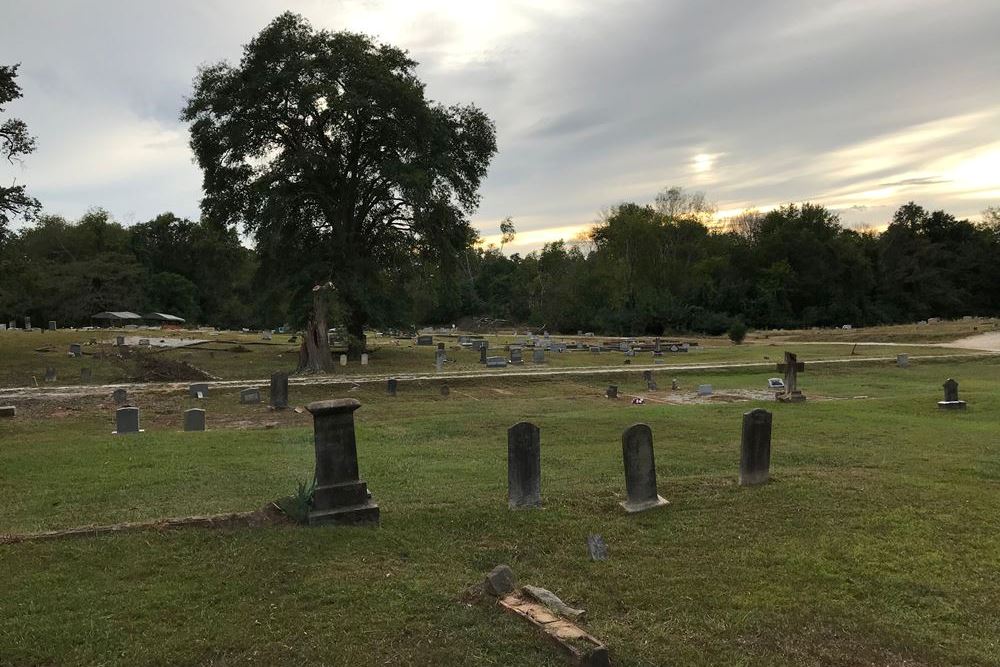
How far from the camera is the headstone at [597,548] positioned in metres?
5.77

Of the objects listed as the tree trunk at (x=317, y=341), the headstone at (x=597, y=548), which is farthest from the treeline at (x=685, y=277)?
the headstone at (x=597, y=548)

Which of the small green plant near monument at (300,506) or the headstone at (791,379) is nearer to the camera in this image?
the small green plant near monument at (300,506)

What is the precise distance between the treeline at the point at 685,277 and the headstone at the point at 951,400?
160ft

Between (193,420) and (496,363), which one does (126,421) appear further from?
(496,363)

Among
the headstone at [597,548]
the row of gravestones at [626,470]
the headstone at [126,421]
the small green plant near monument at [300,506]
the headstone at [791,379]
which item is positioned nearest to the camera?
the headstone at [597,548]

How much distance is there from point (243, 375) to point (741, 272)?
62.0 m

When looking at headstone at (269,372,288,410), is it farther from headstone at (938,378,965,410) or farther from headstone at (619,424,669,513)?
headstone at (938,378,965,410)

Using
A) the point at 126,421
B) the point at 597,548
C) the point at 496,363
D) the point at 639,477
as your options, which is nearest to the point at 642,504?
the point at 639,477

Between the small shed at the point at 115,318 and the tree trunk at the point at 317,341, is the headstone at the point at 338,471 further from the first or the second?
the small shed at the point at 115,318

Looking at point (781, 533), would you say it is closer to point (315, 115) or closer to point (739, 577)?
point (739, 577)

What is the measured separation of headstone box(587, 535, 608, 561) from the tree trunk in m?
25.8

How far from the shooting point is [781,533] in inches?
249

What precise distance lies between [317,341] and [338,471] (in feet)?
81.5

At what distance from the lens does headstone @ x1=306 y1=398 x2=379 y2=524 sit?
648 cm
